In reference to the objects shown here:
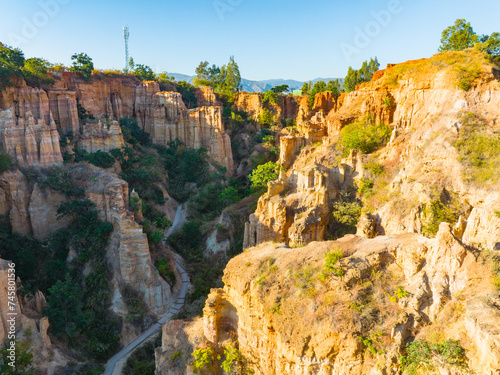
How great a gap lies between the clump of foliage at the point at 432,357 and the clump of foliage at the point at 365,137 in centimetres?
1748

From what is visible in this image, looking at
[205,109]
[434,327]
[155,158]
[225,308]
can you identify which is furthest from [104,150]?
[434,327]

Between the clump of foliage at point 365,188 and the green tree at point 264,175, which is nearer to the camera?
the clump of foliage at point 365,188

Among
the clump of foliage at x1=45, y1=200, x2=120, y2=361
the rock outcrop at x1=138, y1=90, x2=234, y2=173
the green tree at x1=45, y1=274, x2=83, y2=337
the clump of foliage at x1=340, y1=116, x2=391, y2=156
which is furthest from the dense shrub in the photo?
the rock outcrop at x1=138, y1=90, x2=234, y2=173

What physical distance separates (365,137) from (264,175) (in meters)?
9.76

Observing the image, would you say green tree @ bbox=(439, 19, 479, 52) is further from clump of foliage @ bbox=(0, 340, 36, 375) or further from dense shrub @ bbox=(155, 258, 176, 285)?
clump of foliage @ bbox=(0, 340, 36, 375)

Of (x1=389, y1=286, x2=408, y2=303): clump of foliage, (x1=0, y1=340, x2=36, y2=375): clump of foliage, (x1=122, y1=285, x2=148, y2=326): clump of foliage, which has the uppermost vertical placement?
(x1=389, y1=286, x2=408, y2=303): clump of foliage

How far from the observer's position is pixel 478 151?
773 inches

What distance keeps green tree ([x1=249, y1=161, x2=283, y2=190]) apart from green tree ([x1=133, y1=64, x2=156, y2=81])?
29.1 m

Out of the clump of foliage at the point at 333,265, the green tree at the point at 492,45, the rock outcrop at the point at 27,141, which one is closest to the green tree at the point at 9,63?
the rock outcrop at the point at 27,141

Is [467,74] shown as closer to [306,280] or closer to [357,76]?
[306,280]

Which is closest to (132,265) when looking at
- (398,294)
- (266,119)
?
(398,294)

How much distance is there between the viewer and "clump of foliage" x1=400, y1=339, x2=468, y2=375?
30.9ft

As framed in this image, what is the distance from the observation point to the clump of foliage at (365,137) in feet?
86.4

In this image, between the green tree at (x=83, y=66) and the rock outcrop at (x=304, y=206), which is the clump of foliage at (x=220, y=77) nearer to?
the green tree at (x=83, y=66)
